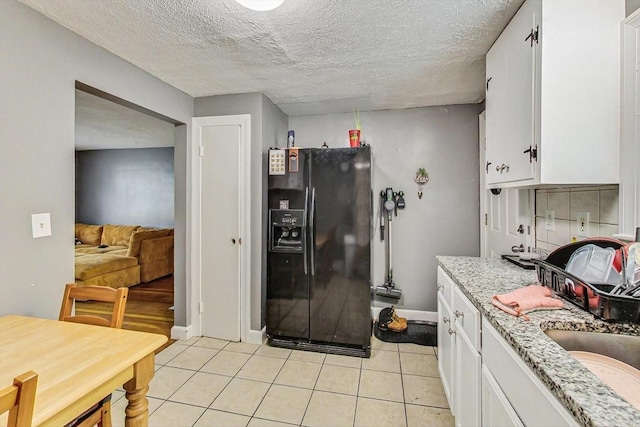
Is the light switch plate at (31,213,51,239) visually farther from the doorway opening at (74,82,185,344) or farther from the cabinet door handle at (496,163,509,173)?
the cabinet door handle at (496,163,509,173)

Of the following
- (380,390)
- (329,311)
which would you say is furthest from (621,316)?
(329,311)

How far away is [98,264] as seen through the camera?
3971 mm

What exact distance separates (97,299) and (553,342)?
186 centimetres

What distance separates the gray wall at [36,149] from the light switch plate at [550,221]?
2.85 metres

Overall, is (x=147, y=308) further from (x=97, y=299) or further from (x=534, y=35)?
(x=534, y=35)

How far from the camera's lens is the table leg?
1128mm

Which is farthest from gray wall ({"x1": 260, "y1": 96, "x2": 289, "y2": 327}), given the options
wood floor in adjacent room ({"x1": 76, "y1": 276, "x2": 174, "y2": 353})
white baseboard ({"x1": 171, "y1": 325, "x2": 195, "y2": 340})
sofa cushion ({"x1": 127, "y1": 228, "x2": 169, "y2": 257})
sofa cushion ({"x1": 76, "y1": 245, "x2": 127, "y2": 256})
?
sofa cushion ({"x1": 76, "y1": 245, "x2": 127, "y2": 256})

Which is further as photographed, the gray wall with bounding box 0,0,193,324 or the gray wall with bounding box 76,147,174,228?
the gray wall with bounding box 76,147,174,228

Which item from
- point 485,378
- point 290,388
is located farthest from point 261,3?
point 290,388

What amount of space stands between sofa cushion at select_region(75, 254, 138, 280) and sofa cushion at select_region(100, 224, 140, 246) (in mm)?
833

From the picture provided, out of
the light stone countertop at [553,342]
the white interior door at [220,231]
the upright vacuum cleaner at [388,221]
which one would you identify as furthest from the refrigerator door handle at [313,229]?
the light stone countertop at [553,342]

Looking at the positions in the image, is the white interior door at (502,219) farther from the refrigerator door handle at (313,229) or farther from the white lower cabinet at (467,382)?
the refrigerator door handle at (313,229)

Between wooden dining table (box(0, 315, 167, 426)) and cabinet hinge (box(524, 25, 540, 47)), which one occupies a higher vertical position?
cabinet hinge (box(524, 25, 540, 47))

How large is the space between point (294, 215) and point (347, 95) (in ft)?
4.01
